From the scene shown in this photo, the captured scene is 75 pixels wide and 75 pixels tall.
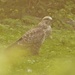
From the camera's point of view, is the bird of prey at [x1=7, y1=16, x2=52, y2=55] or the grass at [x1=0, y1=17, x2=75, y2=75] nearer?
the grass at [x1=0, y1=17, x2=75, y2=75]

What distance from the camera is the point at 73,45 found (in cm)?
1919

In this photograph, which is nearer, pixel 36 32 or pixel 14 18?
pixel 36 32

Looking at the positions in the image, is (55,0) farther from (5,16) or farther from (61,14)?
(5,16)

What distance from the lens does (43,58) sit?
13.9 m

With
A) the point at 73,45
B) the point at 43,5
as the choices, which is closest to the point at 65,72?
the point at 73,45

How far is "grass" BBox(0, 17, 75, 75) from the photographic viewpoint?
326 cm

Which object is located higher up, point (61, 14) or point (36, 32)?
point (36, 32)

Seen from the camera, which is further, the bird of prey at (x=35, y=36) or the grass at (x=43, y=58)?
the bird of prey at (x=35, y=36)

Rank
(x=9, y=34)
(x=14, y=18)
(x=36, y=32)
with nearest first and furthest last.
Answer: (x=36, y=32) → (x=9, y=34) → (x=14, y=18)

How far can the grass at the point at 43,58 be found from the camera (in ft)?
10.7

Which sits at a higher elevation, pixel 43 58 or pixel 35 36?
pixel 35 36

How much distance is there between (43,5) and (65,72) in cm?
2804

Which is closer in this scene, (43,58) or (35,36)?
(35,36)

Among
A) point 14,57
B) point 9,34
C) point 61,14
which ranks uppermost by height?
point 14,57
